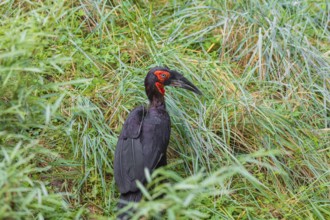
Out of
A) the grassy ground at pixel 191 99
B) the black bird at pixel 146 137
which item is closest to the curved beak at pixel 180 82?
the black bird at pixel 146 137

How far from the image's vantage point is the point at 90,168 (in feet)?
14.6

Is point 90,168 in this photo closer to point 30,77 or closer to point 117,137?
point 117,137

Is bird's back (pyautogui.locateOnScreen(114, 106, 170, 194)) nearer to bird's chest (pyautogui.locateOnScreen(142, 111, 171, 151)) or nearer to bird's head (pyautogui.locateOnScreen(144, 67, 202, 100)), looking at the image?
bird's chest (pyautogui.locateOnScreen(142, 111, 171, 151))

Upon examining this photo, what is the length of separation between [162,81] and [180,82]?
134 millimetres

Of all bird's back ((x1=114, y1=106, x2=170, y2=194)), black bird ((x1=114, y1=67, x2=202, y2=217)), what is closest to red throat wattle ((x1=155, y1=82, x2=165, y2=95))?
black bird ((x1=114, y1=67, x2=202, y2=217))

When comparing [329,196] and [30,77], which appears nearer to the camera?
[30,77]

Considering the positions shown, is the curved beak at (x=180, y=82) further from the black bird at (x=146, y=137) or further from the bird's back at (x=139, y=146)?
the bird's back at (x=139, y=146)

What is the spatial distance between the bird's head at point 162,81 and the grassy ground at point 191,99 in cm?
19

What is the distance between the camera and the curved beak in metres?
4.63

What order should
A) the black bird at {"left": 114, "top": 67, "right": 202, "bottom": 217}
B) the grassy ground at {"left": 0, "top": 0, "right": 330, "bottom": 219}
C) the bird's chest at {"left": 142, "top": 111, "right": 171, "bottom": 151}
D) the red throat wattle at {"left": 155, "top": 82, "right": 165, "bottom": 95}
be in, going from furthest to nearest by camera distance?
the red throat wattle at {"left": 155, "top": 82, "right": 165, "bottom": 95} → the bird's chest at {"left": 142, "top": 111, "right": 171, "bottom": 151} → the black bird at {"left": 114, "top": 67, "right": 202, "bottom": 217} → the grassy ground at {"left": 0, "top": 0, "right": 330, "bottom": 219}

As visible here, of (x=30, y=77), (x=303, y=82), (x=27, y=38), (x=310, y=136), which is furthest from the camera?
(x=303, y=82)

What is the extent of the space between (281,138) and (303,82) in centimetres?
65

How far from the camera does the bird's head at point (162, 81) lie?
180 inches

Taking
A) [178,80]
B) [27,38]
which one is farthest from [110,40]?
[27,38]
